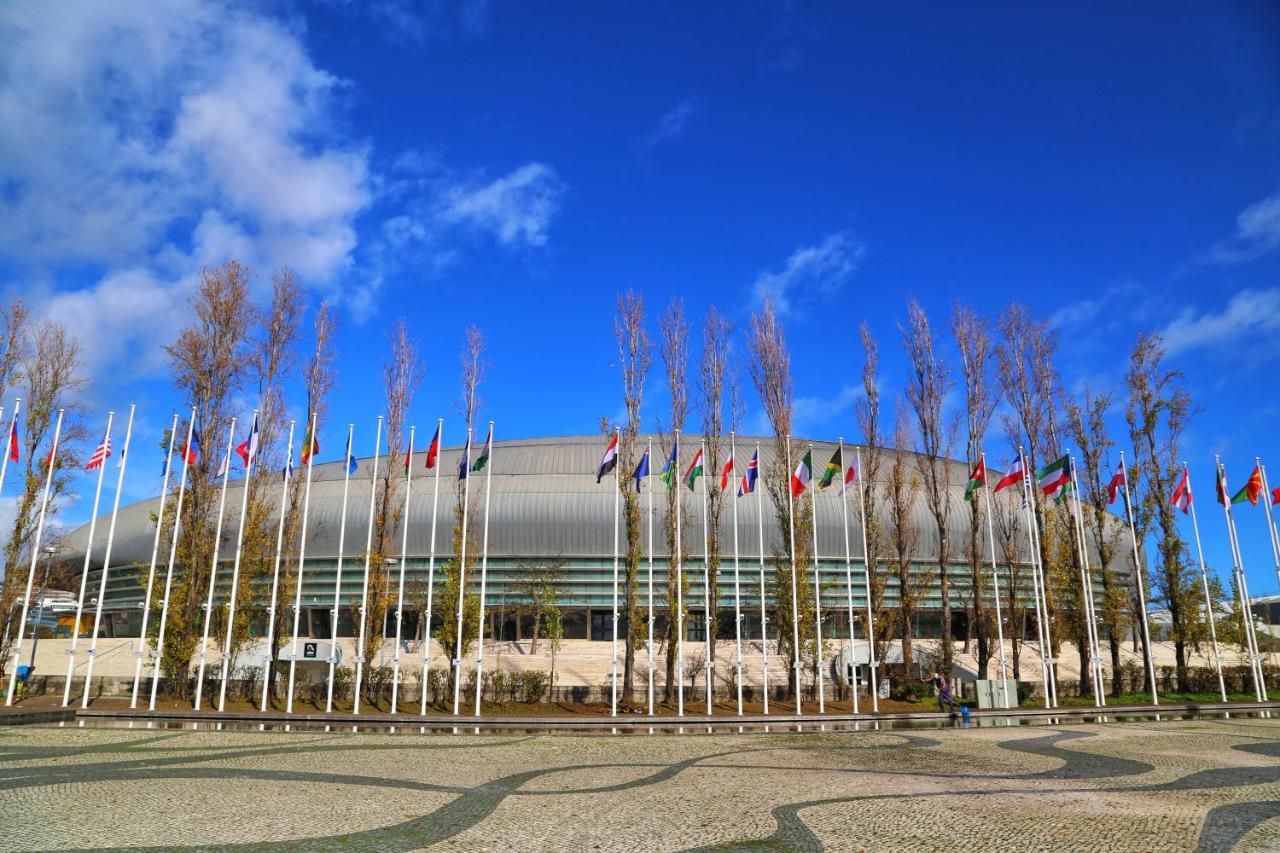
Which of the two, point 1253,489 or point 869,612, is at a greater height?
point 1253,489

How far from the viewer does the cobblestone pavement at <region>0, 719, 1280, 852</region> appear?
32.7ft

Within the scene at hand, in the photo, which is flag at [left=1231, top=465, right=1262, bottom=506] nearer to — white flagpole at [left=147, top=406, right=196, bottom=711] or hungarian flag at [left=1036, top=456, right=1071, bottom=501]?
hungarian flag at [left=1036, top=456, right=1071, bottom=501]

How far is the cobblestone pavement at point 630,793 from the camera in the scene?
9953 millimetres

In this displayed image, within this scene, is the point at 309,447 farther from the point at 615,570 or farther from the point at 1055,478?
the point at 1055,478

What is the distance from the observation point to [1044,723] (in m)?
26.4

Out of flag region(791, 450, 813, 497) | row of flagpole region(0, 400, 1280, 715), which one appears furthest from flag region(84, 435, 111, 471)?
flag region(791, 450, 813, 497)

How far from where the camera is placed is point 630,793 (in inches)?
516

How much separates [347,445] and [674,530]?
453 inches

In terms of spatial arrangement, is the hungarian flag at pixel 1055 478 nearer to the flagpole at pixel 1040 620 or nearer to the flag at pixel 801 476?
the flagpole at pixel 1040 620

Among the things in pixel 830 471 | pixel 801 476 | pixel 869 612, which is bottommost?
pixel 869 612

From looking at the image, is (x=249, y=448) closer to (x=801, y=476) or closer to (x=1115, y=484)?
(x=801, y=476)

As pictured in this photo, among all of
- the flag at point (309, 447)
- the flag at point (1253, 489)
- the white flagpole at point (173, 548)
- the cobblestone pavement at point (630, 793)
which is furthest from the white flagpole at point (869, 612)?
the white flagpole at point (173, 548)

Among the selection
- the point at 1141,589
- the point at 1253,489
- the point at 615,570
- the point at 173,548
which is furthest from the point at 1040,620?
the point at 173,548

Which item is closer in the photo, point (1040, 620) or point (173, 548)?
point (173, 548)
